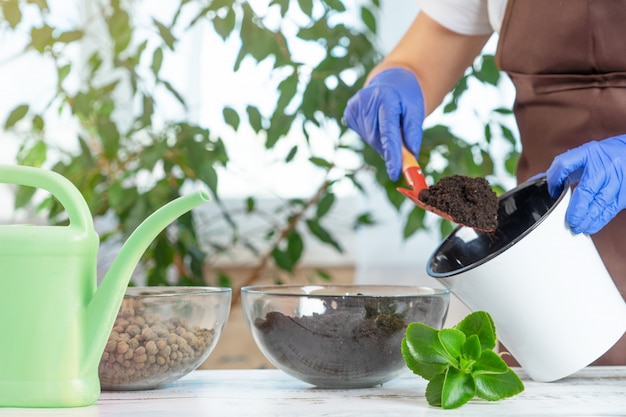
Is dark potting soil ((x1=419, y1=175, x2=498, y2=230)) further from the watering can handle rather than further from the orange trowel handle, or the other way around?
the watering can handle

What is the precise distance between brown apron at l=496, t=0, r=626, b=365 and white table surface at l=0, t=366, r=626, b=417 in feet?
1.32

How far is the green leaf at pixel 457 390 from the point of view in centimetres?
66

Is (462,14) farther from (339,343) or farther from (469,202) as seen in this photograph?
(339,343)

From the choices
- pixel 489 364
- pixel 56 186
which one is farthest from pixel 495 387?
pixel 56 186

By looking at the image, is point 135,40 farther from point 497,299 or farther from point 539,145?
point 497,299

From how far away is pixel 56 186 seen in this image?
67 centimetres

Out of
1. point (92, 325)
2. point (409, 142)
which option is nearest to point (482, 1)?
point (409, 142)

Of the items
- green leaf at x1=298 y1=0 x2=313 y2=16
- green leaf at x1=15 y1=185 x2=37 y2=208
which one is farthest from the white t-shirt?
green leaf at x1=15 y1=185 x2=37 y2=208

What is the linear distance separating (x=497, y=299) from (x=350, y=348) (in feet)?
0.51

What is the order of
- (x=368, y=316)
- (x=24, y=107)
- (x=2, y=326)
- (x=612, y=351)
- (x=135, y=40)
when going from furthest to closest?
1. (x=135, y=40)
2. (x=24, y=107)
3. (x=612, y=351)
4. (x=368, y=316)
5. (x=2, y=326)

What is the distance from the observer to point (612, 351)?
112 centimetres

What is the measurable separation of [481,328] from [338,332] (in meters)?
0.13

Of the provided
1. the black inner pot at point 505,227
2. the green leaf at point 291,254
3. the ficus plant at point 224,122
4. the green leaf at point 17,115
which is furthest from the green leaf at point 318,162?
the black inner pot at point 505,227

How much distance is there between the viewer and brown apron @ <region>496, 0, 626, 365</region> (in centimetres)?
112
